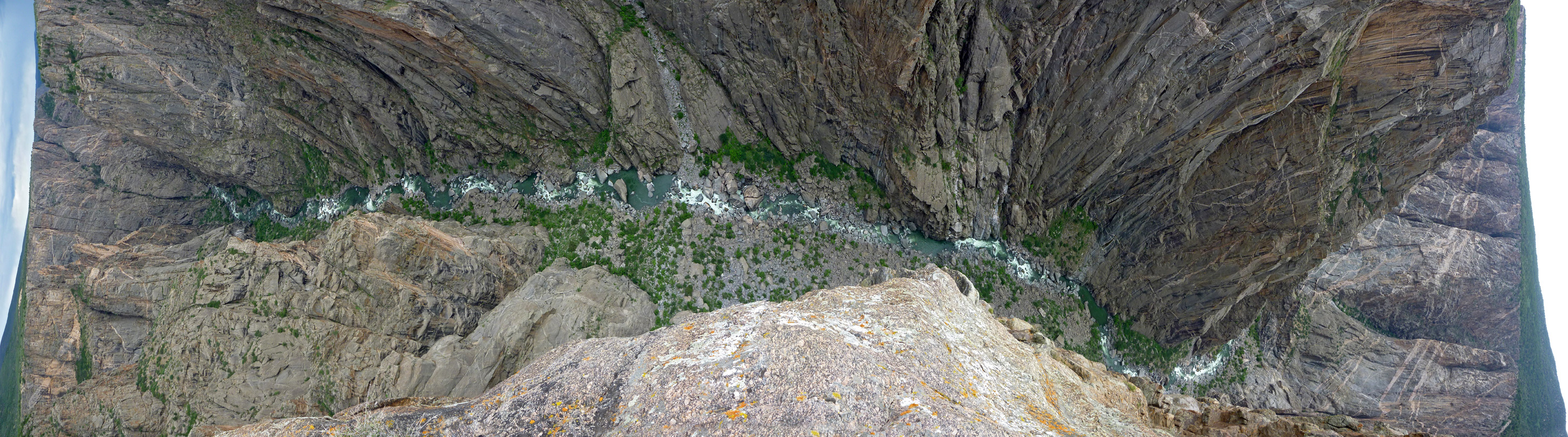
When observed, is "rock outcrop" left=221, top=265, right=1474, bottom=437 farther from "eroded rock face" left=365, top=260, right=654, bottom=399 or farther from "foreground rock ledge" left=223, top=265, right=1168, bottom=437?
"eroded rock face" left=365, top=260, right=654, bottom=399

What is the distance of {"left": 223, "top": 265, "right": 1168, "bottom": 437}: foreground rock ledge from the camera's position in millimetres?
10664

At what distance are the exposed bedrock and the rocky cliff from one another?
0.16 meters

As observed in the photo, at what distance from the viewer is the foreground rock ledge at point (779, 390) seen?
10.7m

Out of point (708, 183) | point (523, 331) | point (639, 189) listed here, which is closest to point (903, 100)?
point (708, 183)

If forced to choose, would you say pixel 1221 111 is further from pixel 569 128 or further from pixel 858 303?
pixel 569 128

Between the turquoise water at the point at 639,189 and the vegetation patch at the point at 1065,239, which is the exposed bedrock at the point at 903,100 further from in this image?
the turquoise water at the point at 639,189

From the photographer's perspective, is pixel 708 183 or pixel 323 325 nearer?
pixel 323 325

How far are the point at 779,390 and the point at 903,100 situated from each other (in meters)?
20.9

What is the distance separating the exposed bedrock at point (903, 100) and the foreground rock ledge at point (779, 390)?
1716cm

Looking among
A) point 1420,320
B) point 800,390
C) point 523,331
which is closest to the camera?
point 800,390

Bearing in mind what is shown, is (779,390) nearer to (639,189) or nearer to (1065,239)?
(639,189)

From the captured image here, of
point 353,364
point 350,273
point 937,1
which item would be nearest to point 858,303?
point 937,1

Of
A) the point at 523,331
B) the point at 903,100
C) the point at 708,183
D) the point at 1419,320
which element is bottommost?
the point at 523,331

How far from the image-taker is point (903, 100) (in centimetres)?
2906
